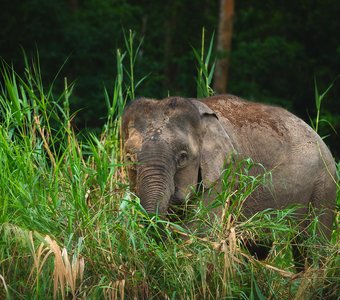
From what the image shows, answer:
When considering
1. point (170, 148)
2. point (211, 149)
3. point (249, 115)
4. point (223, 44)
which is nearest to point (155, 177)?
point (170, 148)

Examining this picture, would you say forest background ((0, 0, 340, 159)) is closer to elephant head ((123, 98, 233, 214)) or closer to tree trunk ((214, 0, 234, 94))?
tree trunk ((214, 0, 234, 94))

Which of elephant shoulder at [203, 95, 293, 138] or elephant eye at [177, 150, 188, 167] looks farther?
elephant shoulder at [203, 95, 293, 138]

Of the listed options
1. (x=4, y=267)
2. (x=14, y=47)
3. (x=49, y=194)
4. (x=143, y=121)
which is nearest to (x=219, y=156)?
(x=143, y=121)

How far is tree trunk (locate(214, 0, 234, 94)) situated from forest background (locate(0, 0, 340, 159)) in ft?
2.14

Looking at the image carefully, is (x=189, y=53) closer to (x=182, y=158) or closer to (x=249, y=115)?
(x=249, y=115)

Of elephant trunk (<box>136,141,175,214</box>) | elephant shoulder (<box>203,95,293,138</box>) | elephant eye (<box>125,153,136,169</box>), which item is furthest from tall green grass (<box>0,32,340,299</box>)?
elephant shoulder (<box>203,95,293,138</box>)

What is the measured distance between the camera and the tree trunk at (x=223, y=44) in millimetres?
22125

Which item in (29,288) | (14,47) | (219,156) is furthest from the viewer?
(14,47)

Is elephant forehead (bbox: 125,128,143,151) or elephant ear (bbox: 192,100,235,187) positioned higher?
elephant forehead (bbox: 125,128,143,151)

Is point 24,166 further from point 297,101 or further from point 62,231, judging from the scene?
point 297,101

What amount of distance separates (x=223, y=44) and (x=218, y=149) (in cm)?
1473

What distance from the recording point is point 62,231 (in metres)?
6.97

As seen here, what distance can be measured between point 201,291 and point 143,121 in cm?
138

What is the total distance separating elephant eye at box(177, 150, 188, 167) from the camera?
7.80 m
